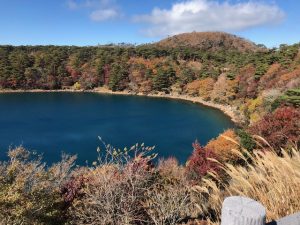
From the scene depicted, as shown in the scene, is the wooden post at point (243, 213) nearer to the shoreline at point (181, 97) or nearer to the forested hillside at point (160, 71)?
the shoreline at point (181, 97)

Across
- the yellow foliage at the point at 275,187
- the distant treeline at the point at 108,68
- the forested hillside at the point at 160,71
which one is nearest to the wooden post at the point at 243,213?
the yellow foliage at the point at 275,187

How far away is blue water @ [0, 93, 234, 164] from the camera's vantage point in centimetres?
4003

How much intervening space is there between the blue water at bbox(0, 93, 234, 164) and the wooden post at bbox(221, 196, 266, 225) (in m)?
33.4

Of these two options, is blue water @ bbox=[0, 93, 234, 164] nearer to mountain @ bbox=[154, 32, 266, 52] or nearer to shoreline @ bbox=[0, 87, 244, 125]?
shoreline @ bbox=[0, 87, 244, 125]

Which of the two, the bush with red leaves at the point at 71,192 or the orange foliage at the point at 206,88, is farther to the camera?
the orange foliage at the point at 206,88

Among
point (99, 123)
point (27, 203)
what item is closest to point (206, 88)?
point (99, 123)

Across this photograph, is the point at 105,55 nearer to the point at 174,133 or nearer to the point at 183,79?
the point at 183,79

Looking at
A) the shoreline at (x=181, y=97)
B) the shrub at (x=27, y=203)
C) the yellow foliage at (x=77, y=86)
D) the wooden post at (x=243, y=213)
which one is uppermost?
the wooden post at (x=243, y=213)

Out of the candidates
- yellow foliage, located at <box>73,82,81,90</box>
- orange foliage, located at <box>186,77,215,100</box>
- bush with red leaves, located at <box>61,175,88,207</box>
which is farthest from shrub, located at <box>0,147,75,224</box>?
yellow foliage, located at <box>73,82,81,90</box>

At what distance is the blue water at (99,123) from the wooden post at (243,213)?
1316 inches

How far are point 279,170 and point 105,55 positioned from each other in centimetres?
8645

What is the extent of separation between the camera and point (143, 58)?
88.5 meters

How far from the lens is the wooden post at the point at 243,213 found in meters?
1.51

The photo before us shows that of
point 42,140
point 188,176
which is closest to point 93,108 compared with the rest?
point 42,140
